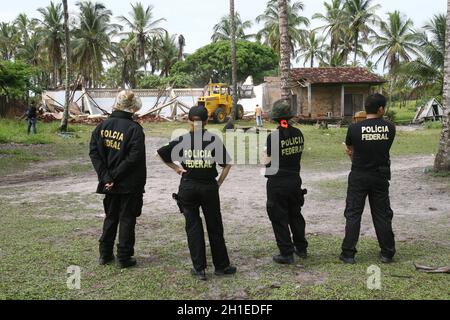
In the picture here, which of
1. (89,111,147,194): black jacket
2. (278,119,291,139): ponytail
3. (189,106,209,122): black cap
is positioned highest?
(189,106,209,122): black cap

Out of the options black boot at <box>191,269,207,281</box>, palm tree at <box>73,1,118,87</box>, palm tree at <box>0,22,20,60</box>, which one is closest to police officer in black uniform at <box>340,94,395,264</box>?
black boot at <box>191,269,207,281</box>

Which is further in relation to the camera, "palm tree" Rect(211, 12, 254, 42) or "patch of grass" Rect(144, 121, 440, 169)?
"palm tree" Rect(211, 12, 254, 42)

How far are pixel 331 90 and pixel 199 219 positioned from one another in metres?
28.9

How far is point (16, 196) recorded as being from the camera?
905 centimetres

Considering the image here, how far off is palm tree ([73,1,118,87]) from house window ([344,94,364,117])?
896 inches

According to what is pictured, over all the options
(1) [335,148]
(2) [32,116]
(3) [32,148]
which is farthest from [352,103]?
(3) [32,148]

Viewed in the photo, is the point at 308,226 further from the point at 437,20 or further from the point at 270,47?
the point at 270,47

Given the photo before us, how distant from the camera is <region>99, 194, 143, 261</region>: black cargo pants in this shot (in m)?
4.77

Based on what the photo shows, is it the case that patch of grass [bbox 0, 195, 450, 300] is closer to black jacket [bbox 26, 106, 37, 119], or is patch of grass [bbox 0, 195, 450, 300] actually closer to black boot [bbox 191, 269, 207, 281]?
black boot [bbox 191, 269, 207, 281]

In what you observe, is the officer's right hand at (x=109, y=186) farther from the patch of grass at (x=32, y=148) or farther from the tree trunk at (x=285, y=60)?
the tree trunk at (x=285, y=60)

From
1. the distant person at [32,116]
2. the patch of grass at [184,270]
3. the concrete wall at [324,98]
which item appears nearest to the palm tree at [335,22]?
the concrete wall at [324,98]

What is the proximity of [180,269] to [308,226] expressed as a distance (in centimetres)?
248

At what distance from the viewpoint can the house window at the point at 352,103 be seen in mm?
32281
